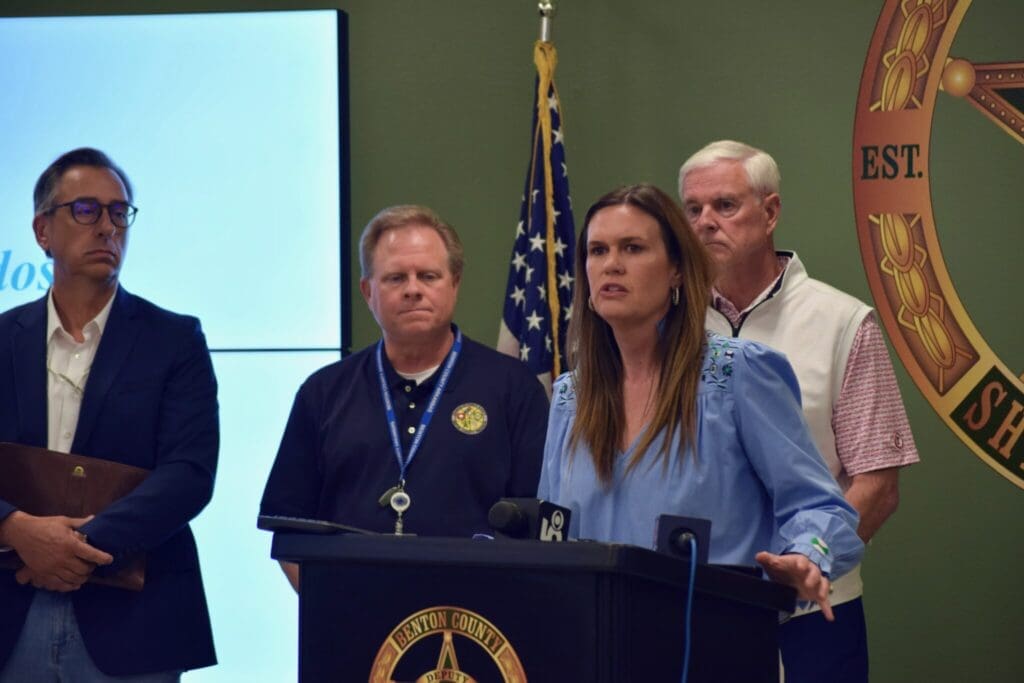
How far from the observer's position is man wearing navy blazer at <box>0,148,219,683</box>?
3.26 m

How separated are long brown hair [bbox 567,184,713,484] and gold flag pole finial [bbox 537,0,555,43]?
2.03 metres

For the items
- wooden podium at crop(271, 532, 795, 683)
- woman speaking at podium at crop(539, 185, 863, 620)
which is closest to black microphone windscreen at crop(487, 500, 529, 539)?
wooden podium at crop(271, 532, 795, 683)

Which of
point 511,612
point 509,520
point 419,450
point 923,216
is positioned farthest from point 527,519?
point 923,216

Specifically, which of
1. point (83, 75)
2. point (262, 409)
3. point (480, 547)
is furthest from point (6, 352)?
point (480, 547)

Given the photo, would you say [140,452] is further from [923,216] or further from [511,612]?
[923,216]

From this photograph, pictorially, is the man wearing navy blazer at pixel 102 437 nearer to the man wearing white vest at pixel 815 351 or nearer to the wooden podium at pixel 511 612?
the man wearing white vest at pixel 815 351

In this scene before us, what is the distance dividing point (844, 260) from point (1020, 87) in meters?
0.75

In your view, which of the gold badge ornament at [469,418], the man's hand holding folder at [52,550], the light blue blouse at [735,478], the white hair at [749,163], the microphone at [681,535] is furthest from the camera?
the white hair at [749,163]

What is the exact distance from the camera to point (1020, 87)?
14.7ft

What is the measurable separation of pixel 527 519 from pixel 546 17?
9.04ft

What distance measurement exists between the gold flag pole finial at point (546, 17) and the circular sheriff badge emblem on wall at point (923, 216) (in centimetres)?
100

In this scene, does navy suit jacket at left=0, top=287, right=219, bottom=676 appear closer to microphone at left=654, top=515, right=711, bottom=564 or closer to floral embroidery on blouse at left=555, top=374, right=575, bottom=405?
floral embroidery on blouse at left=555, top=374, right=575, bottom=405

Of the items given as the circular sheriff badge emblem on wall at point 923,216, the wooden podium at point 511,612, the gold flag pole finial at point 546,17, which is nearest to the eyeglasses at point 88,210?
the gold flag pole finial at point 546,17

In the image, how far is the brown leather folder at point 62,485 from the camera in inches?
130
